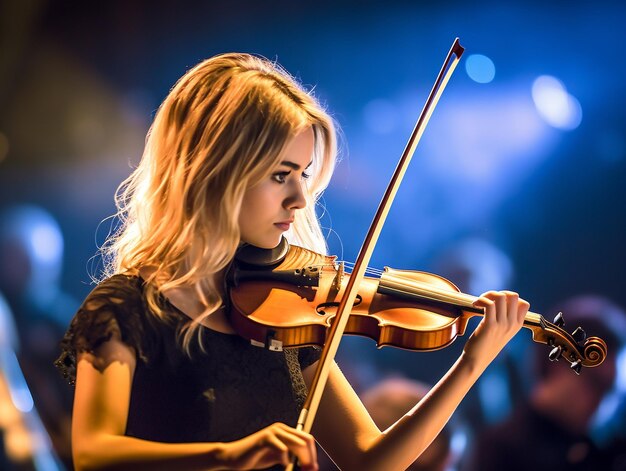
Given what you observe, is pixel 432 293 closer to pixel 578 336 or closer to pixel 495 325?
pixel 495 325

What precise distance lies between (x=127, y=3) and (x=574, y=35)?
1.82 meters

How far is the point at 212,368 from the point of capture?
1.22 meters

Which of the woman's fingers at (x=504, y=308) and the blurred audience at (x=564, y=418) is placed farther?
the blurred audience at (x=564, y=418)

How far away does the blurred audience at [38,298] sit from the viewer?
2852 millimetres

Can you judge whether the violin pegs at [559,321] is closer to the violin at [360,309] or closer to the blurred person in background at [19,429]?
the violin at [360,309]

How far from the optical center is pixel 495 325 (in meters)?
1.19

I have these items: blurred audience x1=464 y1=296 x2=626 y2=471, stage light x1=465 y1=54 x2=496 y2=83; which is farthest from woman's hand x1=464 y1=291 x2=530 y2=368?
stage light x1=465 y1=54 x2=496 y2=83

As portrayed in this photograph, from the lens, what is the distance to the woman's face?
4.15 feet

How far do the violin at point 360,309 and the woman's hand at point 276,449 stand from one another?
0.25 metres

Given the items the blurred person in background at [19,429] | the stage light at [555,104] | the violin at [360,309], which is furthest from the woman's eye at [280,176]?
the blurred person in background at [19,429]

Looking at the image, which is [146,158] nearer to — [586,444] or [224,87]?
[224,87]

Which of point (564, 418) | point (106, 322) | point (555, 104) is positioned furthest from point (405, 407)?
point (106, 322)

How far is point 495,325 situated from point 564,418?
1.74 meters

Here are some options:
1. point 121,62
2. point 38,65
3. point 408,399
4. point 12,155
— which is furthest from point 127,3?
point 408,399
